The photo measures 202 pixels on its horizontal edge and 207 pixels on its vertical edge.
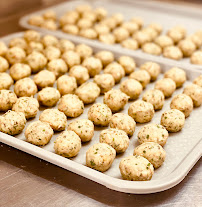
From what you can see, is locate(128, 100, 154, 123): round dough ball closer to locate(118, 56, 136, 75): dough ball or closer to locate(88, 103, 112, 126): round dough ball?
locate(88, 103, 112, 126): round dough ball

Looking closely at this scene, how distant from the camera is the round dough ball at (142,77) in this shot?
2150mm

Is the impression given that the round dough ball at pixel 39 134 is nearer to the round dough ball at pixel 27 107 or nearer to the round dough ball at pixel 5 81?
the round dough ball at pixel 27 107

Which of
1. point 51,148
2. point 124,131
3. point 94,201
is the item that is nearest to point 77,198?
point 94,201

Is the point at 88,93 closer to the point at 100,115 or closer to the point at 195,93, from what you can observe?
the point at 100,115

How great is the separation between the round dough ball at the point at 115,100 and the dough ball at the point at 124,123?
0.51 ft

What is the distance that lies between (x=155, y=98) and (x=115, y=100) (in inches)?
8.6

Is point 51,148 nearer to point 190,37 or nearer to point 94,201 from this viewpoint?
point 94,201

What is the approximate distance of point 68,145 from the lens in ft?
5.02

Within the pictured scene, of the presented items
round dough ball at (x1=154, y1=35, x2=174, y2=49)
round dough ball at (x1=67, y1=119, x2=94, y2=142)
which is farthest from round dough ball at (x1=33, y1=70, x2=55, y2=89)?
round dough ball at (x1=154, y1=35, x2=174, y2=49)

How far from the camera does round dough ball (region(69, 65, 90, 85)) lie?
2.18 metres

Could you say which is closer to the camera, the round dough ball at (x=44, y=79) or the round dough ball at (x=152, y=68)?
the round dough ball at (x=44, y=79)

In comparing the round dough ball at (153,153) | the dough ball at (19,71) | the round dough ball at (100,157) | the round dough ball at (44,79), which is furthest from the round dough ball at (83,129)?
the dough ball at (19,71)

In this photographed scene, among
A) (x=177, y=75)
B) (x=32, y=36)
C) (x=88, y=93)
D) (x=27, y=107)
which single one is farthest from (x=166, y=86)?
(x=32, y=36)

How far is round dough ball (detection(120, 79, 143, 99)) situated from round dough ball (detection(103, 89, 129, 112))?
0.28 ft
